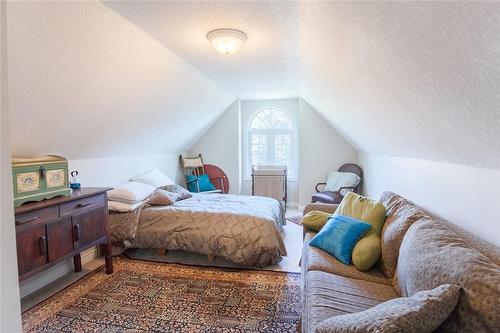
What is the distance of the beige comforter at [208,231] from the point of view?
118 inches

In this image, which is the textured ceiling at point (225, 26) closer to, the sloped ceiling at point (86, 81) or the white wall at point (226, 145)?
the sloped ceiling at point (86, 81)

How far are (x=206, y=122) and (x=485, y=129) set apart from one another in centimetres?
475

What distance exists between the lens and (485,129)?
1.37m

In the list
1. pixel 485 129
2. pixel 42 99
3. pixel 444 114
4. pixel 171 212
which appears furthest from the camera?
pixel 171 212

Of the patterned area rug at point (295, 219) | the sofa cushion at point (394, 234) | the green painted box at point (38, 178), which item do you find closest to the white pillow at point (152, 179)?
the green painted box at point (38, 178)

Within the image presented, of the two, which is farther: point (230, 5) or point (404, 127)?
point (404, 127)

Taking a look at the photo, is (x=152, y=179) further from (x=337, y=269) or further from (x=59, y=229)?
(x=337, y=269)

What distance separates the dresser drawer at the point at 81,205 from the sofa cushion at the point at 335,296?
2.09 meters

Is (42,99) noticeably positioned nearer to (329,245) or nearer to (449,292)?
(329,245)

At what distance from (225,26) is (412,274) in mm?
2198

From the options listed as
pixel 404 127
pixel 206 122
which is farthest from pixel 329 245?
pixel 206 122

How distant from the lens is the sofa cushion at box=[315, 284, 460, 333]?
0.96 metres

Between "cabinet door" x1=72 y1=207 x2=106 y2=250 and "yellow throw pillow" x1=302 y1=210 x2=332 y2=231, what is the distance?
6.74 ft

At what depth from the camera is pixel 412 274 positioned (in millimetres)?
1422
